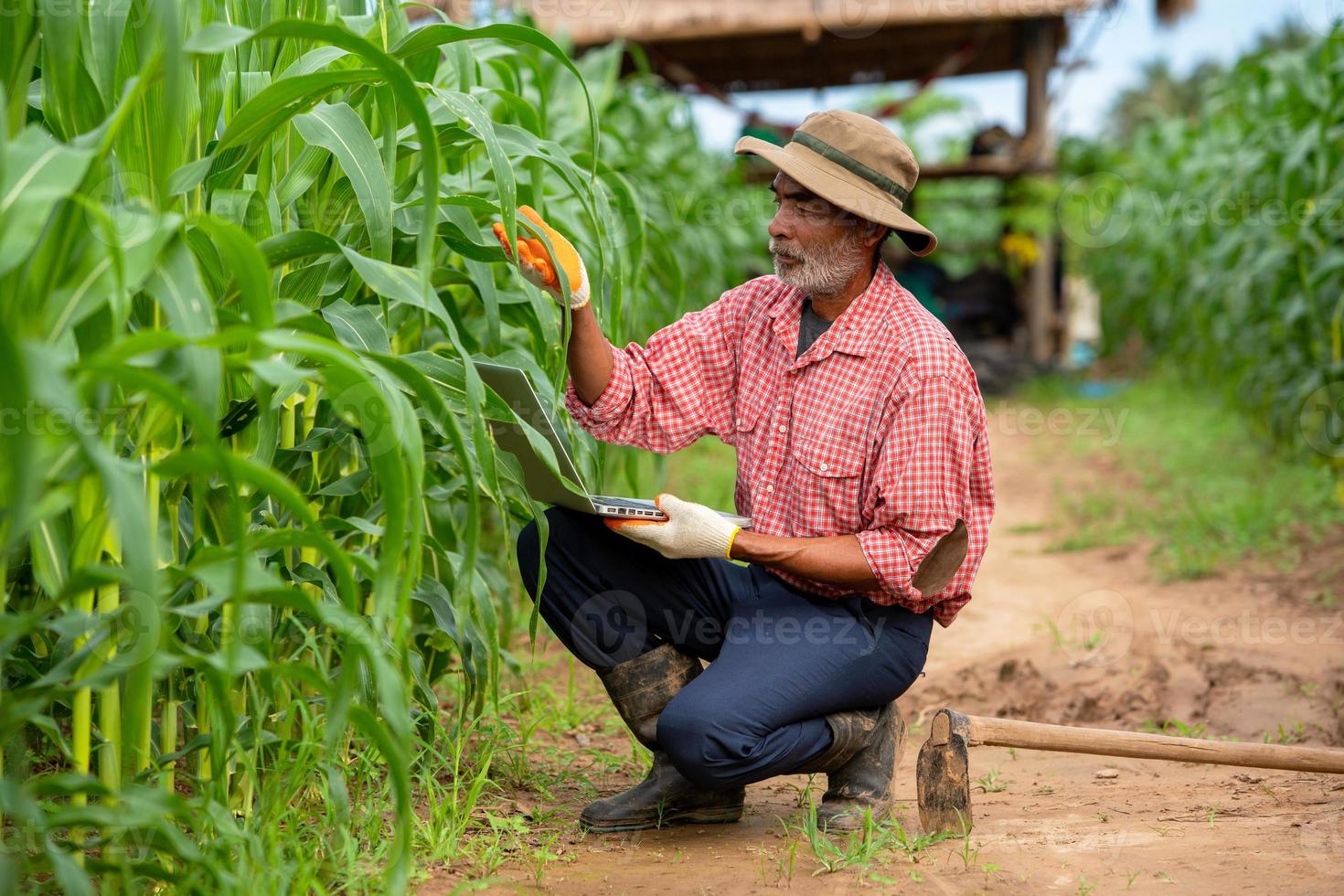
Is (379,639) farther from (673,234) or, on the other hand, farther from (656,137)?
(656,137)

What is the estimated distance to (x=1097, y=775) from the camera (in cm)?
282

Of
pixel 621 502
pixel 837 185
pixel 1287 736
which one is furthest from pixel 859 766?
pixel 1287 736

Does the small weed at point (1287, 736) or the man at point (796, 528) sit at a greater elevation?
the man at point (796, 528)

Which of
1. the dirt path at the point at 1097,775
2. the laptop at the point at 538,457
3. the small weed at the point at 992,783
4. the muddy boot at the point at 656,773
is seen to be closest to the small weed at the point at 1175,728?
the dirt path at the point at 1097,775

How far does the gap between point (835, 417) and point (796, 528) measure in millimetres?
227

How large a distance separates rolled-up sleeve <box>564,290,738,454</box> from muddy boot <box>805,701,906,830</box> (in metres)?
0.64

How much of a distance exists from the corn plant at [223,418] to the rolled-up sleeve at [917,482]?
0.63 metres

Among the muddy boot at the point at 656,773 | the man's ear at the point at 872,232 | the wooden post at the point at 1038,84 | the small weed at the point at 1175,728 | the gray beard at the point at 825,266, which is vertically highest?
the wooden post at the point at 1038,84

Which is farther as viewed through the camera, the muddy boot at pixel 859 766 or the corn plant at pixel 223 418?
the muddy boot at pixel 859 766

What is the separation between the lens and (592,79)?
470 cm

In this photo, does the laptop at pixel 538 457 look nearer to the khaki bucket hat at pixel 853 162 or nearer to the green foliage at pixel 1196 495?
the khaki bucket hat at pixel 853 162

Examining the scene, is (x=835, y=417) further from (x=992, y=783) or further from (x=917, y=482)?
(x=992, y=783)

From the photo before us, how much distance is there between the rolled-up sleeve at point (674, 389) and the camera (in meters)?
2.54

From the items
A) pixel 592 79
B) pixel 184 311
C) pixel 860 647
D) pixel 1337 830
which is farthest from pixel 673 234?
pixel 184 311
